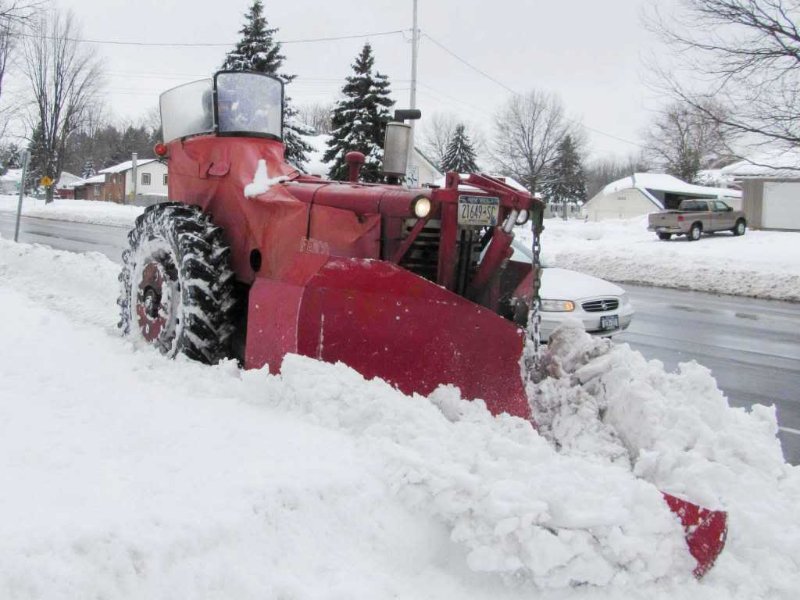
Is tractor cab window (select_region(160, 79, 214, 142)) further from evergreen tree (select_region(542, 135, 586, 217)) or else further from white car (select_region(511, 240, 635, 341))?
evergreen tree (select_region(542, 135, 586, 217))

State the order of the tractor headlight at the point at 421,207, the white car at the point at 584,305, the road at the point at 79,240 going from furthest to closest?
the road at the point at 79,240, the white car at the point at 584,305, the tractor headlight at the point at 421,207

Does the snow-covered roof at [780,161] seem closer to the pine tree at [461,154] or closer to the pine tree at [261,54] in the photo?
Answer: the pine tree at [261,54]

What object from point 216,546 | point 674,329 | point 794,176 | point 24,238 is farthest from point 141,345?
point 794,176

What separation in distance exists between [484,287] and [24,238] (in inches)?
726

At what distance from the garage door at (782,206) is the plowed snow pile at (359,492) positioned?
32.2m

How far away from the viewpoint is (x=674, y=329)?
34.1 feet

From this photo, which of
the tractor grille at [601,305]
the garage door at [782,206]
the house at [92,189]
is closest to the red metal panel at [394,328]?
the tractor grille at [601,305]

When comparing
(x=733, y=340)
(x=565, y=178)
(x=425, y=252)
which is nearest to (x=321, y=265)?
(x=425, y=252)

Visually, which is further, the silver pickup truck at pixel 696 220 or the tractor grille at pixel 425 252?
the silver pickup truck at pixel 696 220

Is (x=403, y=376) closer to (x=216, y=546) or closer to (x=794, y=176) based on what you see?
(x=216, y=546)

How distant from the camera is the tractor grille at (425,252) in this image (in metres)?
4.50

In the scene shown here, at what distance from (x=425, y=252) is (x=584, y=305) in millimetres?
3872

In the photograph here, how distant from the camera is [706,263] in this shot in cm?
1939

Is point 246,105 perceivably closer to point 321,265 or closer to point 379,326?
point 321,265
